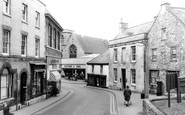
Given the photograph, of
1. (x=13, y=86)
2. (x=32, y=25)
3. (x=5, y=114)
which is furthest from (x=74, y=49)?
(x=5, y=114)

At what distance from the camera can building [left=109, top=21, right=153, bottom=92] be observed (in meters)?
29.2

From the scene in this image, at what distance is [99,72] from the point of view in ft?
131

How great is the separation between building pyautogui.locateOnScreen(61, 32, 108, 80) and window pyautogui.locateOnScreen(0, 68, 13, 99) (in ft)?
115

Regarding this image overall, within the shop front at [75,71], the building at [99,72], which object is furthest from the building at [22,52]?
the shop front at [75,71]

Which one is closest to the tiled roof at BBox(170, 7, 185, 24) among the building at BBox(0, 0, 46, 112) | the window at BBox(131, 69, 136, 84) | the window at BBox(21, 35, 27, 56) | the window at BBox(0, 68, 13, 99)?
the window at BBox(131, 69, 136, 84)

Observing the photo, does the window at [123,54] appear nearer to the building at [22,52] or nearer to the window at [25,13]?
the building at [22,52]

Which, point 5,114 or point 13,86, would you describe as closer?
point 5,114

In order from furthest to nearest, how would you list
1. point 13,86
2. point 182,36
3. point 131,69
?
1. point 131,69
2. point 182,36
3. point 13,86

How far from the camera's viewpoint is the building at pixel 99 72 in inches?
1492

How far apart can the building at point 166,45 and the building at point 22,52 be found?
1423 centimetres

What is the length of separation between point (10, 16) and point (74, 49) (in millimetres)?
44244

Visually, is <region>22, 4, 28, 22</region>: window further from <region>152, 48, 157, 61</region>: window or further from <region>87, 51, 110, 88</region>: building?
<region>87, 51, 110, 88</region>: building

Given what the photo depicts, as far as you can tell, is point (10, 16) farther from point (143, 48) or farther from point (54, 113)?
point (143, 48)

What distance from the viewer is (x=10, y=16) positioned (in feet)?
53.7
